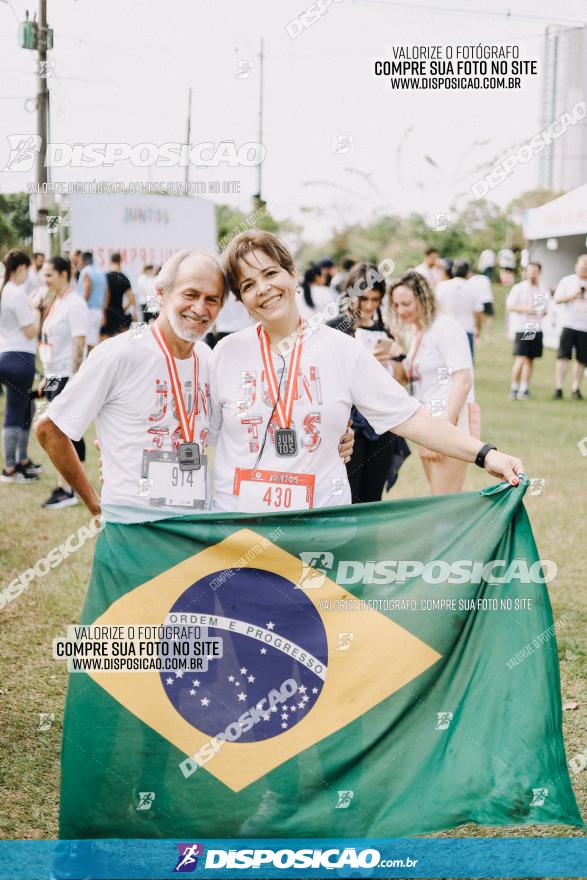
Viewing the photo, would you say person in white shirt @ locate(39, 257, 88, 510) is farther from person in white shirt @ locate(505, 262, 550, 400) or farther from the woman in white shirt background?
person in white shirt @ locate(505, 262, 550, 400)

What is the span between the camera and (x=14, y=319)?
9336mm

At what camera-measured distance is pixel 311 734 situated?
330cm

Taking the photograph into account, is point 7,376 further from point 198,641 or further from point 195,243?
point 195,243

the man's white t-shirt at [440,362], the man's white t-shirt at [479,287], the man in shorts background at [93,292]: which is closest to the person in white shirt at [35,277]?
the man in shorts background at [93,292]

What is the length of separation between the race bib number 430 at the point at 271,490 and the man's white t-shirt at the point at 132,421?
18 centimetres

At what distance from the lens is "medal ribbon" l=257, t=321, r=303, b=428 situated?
3.27 m

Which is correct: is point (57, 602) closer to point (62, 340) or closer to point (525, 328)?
point (62, 340)

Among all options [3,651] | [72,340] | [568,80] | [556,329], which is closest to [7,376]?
[72,340]

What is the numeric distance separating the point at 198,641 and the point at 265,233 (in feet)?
4.51

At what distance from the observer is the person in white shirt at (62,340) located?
867 cm

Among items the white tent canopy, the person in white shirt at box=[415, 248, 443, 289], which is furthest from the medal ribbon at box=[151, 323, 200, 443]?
the white tent canopy

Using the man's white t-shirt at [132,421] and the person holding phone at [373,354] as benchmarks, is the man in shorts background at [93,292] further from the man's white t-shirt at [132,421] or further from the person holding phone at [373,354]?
the man's white t-shirt at [132,421]

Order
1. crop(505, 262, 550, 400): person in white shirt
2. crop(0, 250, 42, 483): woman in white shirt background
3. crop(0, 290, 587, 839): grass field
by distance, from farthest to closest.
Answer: crop(505, 262, 550, 400): person in white shirt
crop(0, 250, 42, 483): woman in white shirt background
crop(0, 290, 587, 839): grass field

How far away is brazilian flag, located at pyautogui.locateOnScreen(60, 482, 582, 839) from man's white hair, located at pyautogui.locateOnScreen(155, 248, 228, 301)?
0.79 meters
